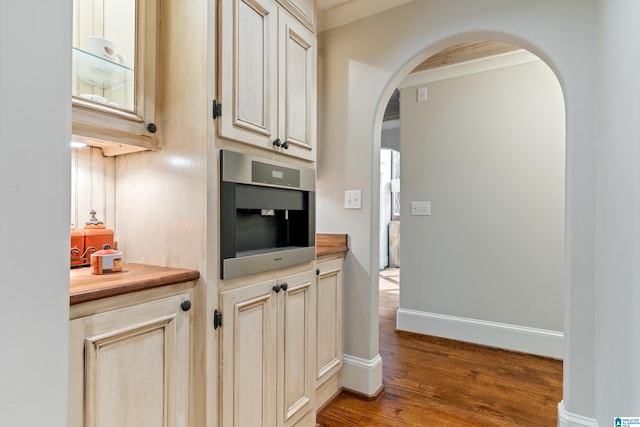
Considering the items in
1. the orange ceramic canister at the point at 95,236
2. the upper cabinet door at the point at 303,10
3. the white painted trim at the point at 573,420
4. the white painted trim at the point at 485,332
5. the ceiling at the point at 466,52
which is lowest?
the white painted trim at the point at 485,332

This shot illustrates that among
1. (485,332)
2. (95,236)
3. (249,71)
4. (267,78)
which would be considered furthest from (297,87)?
(485,332)

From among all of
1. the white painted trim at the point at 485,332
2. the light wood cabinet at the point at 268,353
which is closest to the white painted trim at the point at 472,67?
the white painted trim at the point at 485,332

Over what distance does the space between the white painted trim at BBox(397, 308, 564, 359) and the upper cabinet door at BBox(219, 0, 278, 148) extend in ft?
8.18

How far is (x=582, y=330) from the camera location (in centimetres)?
A: 149

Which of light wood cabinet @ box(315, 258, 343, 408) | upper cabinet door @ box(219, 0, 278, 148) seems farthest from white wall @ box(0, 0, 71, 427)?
light wood cabinet @ box(315, 258, 343, 408)

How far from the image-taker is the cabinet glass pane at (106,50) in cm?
108

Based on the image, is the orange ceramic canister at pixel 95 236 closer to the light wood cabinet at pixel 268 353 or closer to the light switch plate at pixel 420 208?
the light wood cabinet at pixel 268 353

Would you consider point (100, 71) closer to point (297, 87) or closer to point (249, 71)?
point (249, 71)

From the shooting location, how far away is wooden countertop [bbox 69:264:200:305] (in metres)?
0.80

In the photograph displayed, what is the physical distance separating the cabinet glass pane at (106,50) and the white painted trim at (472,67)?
105 inches

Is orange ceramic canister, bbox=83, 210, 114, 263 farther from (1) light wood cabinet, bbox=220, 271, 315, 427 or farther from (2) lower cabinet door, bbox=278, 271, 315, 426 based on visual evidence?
(2) lower cabinet door, bbox=278, 271, 315, 426

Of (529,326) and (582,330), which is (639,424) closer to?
(582,330)

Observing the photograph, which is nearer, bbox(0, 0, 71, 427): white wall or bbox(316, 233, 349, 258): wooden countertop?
bbox(0, 0, 71, 427): white wall

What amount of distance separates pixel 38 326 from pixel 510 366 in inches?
113
